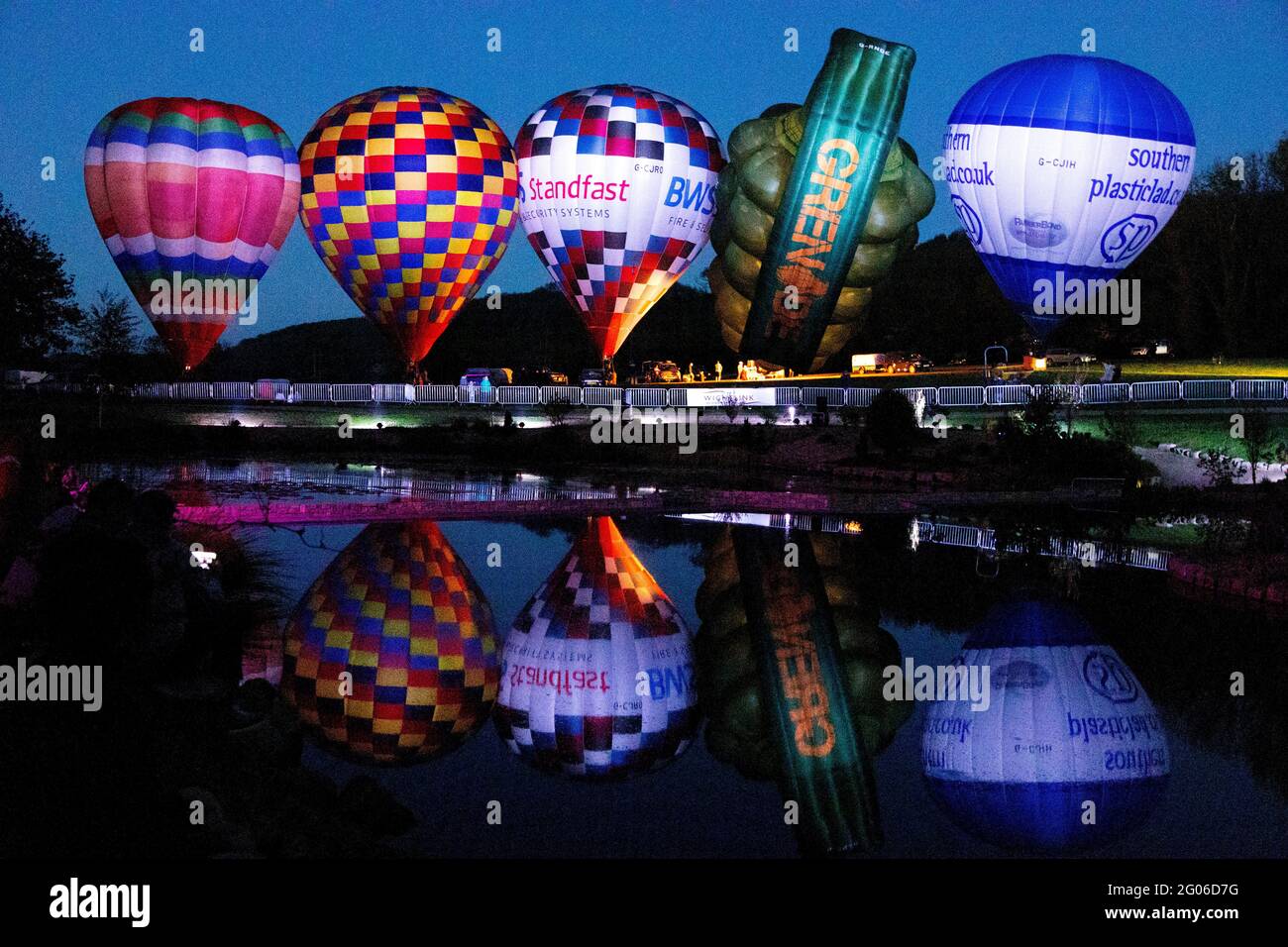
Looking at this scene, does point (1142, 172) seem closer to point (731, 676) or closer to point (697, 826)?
point (731, 676)

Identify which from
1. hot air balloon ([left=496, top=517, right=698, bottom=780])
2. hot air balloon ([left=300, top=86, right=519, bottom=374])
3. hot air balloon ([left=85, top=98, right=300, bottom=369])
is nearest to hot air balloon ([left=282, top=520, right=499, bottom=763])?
hot air balloon ([left=496, top=517, right=698, bottom=780])

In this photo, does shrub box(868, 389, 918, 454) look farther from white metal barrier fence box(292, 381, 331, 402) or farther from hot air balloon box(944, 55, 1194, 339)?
white metal barrier fence box(292, 381, 331, 402)

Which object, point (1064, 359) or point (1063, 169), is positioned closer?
point (1063, 169)

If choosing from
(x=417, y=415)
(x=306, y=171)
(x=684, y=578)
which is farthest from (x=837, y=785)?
(x=417, y=415)

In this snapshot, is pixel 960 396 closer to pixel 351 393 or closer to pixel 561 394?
pixel 561 394

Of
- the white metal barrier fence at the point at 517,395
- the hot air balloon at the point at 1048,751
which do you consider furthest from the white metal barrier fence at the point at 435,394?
the hot air balloon at the point at 1048,751

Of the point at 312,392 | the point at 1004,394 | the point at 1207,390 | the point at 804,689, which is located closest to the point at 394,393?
the point at 312,392
